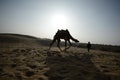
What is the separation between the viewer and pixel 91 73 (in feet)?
18.4

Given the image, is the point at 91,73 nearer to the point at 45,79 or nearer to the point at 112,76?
the point at 112,76

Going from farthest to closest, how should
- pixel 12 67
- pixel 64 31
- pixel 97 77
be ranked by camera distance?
pixel 64 31 < pixel 12 67 < pixel 97 77

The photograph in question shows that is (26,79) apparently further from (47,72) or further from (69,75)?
(69,75)

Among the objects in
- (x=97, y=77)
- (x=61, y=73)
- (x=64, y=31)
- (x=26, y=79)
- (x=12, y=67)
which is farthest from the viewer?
(x=64, y=31)

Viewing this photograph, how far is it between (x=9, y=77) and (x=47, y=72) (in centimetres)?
140

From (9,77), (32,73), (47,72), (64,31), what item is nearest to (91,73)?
(47,72)

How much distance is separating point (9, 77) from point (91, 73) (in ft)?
9.85

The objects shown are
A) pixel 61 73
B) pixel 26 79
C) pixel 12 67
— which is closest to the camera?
pixel 26 79

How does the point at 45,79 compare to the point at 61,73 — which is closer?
the point at 45,79

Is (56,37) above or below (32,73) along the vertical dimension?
above

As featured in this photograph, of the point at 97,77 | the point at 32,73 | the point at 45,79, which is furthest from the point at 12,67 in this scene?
the point at 97,77

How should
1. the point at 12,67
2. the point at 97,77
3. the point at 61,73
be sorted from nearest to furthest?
the point at 97,77 → the point at 61,73 → the point at 12,67

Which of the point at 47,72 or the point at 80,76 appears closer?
the point at 80,76

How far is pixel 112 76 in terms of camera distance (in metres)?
5.36
